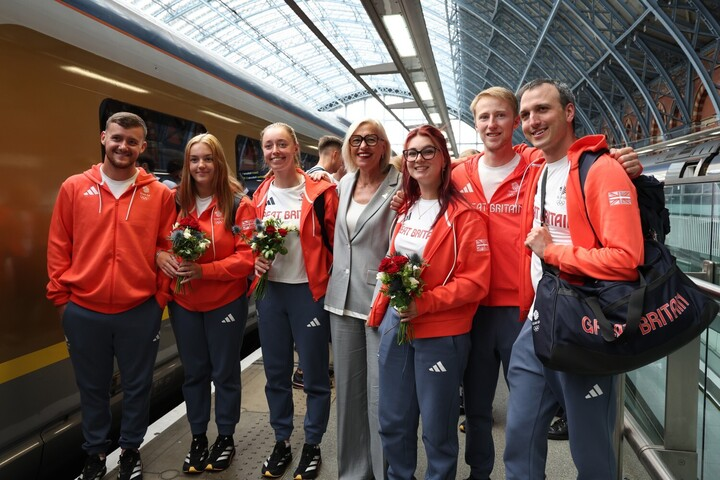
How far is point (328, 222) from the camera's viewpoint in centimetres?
318

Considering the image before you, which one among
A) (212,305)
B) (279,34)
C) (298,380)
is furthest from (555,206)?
(279,34)

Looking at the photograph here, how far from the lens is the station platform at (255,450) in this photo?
308 cm

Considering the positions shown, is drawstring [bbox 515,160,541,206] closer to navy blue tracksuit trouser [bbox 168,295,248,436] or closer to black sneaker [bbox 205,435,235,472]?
navy blue tracksuit trouser [bbox 168,295,248,436]

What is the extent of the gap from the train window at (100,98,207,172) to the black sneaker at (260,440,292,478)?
251cm

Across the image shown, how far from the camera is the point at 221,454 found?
319cm

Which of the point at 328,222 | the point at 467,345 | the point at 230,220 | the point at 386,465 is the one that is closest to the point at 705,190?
the point at 467,345

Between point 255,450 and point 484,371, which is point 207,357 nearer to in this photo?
point 255,450

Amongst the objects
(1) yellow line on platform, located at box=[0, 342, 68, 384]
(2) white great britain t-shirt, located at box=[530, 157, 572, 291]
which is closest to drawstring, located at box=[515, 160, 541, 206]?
(2) white great britain t-shirt, located at box=[530, 157, 572, 291]

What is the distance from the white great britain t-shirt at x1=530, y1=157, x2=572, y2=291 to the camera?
7.15 feet

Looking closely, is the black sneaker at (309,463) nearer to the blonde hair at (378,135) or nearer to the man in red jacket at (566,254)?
the man in red jacket at (566,254)

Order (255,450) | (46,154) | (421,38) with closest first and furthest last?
(46,154)
(255,450)
(421,38)

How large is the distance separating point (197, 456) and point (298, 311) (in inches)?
41.9

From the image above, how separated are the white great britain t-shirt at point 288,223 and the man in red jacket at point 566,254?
1328mm

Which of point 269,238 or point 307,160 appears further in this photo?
point 307,160
